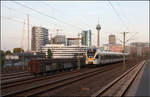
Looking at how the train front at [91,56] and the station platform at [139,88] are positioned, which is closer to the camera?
the station platform at [139,88]

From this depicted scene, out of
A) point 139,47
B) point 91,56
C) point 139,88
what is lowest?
point 139,88

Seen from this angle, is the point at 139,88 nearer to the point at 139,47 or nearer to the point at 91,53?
the point at 91,53

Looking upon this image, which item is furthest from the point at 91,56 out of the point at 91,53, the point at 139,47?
the point at 139,47

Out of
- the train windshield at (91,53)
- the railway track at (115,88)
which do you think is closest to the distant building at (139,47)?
the train windshield at (91,53)

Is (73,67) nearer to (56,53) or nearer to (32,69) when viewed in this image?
(32,69)

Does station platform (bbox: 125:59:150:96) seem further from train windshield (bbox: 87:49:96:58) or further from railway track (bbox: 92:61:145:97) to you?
train windshield (bbox: 87:49:96:58)

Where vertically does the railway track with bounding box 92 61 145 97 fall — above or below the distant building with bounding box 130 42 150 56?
below

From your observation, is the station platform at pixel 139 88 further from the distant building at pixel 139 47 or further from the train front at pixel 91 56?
the distant building at pixel 139 47

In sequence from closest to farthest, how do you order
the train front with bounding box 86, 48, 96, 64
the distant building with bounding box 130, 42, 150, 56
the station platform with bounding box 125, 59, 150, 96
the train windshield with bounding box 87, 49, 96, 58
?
the station platform with bounding box 125, 59, 150, 96, the train front with bounding box 86, 48, 96, 64, the train windshield with bounding box 87, 49, 96, 58, the distant building with bounding box 130, 42, 150, 56

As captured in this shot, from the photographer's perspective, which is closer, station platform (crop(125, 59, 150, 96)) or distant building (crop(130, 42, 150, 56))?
station platform (crop(125, 59, 150, 96))

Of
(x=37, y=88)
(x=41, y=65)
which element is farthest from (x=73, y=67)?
(x=37, y=88)

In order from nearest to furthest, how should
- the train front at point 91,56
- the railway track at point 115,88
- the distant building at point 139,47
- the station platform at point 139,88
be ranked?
the railway track at point 115,88 < the station platform at point 139,88 < the train front at point 91,56 < the distant building at point 139,47

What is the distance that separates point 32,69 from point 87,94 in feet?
36.1

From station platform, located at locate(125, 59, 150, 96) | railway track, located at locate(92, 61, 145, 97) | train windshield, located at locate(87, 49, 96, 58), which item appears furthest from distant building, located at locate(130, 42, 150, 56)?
railway track, located at locate(92, 61, 145, 97)
